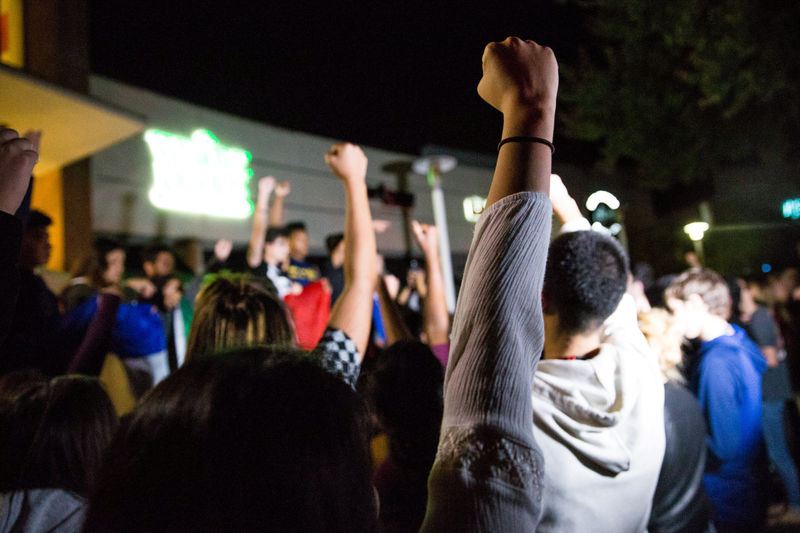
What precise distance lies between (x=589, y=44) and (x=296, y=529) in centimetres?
1131

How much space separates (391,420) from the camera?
1.71 meters

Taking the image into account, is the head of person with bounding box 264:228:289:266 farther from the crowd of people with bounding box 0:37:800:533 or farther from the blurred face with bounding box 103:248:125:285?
the blurred face with bounding box 103:248:125:285

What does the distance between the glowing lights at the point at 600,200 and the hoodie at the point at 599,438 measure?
43 cm

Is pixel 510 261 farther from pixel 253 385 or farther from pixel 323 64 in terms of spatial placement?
pixel 323 64

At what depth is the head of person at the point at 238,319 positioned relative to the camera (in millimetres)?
1761

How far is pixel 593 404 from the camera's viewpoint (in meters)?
1.43

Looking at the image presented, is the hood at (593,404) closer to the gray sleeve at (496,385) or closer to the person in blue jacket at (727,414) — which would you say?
the gray sleeve at (496,385)

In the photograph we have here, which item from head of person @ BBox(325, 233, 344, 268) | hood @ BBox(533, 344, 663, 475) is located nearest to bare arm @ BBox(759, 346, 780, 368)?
head of person @ BBox(325, 233, 344, 268)

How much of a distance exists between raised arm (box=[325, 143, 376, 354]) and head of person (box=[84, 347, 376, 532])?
94 centimetres

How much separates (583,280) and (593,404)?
0.38 metres

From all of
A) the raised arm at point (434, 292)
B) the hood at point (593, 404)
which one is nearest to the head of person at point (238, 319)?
the hood at point (593, 404)

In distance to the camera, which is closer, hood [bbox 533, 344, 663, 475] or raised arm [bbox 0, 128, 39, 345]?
raised arm [bbox 0, 128, 39, 345]

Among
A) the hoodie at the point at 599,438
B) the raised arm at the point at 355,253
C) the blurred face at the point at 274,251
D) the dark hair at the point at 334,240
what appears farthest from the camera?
the dark hair at the point at 334,240

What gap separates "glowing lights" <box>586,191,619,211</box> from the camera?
61.2 inches
